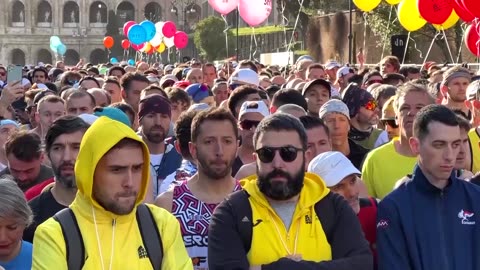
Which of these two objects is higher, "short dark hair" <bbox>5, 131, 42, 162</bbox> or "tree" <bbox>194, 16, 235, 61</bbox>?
"tree" <bbox>194, 16, 235, 61</bbox>

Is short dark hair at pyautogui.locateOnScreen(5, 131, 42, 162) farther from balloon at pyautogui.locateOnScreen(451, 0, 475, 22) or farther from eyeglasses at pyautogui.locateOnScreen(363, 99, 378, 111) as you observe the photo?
balloon at pyautogui.locateOnScreen(451, 0, 475, 22)

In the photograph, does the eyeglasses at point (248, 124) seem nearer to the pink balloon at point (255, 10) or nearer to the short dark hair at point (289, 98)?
the short dark hair at point (289, 98)

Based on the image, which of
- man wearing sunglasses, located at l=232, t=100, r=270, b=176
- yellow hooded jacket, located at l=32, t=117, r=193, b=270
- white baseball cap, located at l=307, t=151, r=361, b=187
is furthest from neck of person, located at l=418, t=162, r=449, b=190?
man wearing sunglasses, located at l=232, t=100, r=270, b=176

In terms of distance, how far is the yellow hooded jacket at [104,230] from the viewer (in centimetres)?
383

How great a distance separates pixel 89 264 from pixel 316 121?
249 centimetres

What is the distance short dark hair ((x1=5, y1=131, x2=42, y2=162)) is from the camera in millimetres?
5801

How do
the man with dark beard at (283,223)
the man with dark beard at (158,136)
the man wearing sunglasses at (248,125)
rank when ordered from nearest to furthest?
the man with dark beard at (283,223) → the man wearing sunglasses at (248,125) → the man with dark beard at (158,136)

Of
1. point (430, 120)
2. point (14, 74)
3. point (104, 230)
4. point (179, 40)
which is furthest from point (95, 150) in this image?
point (179, 40)

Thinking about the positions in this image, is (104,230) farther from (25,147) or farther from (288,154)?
(25,147)

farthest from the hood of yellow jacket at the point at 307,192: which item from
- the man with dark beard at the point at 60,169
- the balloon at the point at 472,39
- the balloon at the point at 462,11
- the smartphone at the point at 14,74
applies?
the balloon at the point at 472,39

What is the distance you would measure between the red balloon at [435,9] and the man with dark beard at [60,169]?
9581 millimetres

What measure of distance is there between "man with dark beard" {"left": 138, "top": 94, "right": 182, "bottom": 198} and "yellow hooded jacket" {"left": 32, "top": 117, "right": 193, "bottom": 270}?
2381 millimetres

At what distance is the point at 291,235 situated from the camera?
4.29 metres

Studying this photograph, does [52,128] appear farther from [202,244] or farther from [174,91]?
[174,91]
